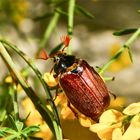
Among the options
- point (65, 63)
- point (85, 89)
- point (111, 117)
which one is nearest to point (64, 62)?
point (65, 63)

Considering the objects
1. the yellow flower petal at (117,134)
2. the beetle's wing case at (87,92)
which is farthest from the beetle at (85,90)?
the yellow flower petal at (117,134)

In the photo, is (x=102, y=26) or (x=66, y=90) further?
(x=102, y=26)

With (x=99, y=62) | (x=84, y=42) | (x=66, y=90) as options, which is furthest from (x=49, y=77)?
(x=84, y=42)

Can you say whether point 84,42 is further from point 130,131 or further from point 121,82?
point 130,131

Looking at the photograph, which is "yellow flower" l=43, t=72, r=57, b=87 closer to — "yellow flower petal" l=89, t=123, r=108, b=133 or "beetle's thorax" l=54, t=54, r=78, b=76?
"beetle's thorax" l=54, t=54, r=78, b=76

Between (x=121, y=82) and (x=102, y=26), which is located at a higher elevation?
(x=102, y=26)

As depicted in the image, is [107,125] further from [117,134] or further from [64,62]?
[64,62]

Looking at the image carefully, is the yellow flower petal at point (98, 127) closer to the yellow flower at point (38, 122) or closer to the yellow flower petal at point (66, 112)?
the yellow flower petal at point (66, 112)

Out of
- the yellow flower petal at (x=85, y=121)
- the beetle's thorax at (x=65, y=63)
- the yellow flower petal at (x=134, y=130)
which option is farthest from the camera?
the beetle's thorax at (x=65, y=63)
